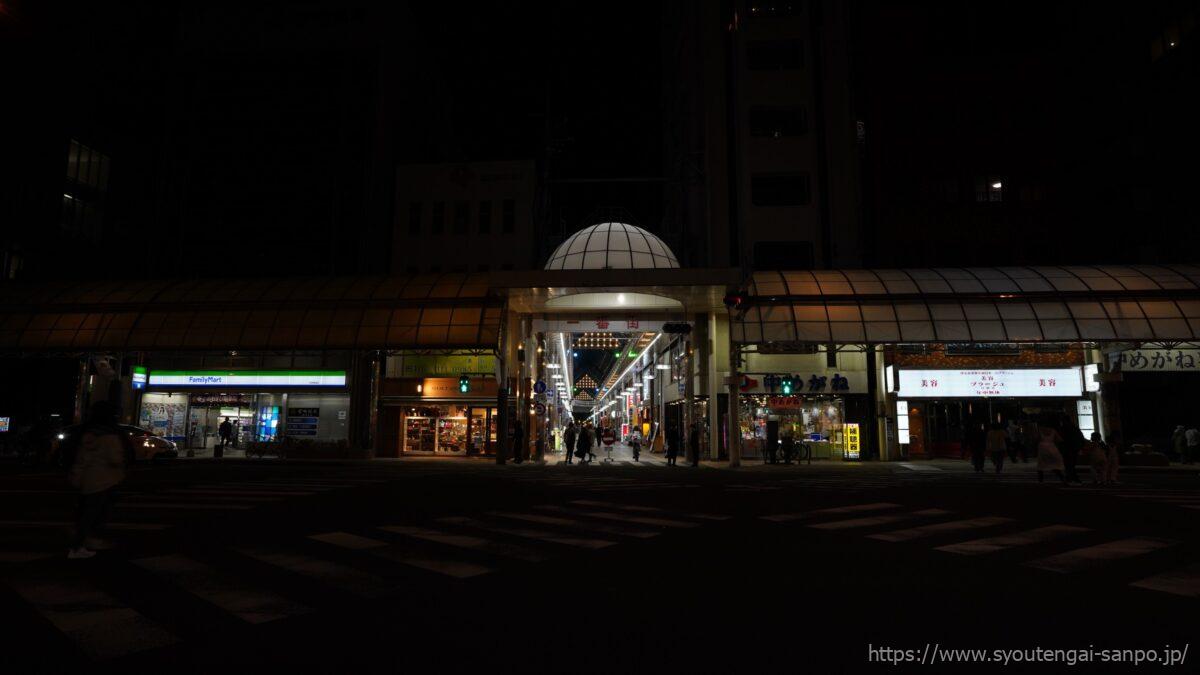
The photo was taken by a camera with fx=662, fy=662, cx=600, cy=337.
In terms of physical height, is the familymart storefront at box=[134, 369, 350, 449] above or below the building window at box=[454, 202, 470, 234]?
below

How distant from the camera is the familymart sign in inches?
1352

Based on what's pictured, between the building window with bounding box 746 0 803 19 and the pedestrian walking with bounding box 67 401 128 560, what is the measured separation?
3962 centimetres

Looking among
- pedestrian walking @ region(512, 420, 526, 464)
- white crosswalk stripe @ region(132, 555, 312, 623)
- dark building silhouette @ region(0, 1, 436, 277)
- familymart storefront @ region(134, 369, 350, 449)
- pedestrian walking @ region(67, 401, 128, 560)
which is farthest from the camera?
dark building silhouette @ region(0, 1, 436, 277)

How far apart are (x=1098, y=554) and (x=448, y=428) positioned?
99.3 ft

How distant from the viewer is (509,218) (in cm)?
3847

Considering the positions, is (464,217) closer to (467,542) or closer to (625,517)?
(625,517)

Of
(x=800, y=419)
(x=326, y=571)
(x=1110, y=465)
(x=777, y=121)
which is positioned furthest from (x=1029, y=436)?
(x=326, y=571)

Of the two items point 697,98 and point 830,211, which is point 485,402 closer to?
point 830,211

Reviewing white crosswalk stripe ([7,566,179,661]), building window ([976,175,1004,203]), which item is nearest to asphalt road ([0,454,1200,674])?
white crosswalk stripe ([7,566,179,661])

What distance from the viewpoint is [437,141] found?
169ft

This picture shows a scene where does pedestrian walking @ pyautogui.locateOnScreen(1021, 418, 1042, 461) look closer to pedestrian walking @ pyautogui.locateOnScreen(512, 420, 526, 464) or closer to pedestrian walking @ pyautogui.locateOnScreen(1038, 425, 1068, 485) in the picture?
pedestrian walking @ pyautogui.locateOnScreen(1038, 425, 1068, 485)

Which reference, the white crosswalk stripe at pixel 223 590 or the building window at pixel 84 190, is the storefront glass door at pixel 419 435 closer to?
the building window at pixel 84 190

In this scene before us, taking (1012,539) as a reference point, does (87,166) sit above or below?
above

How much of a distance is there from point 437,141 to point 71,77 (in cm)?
2224
